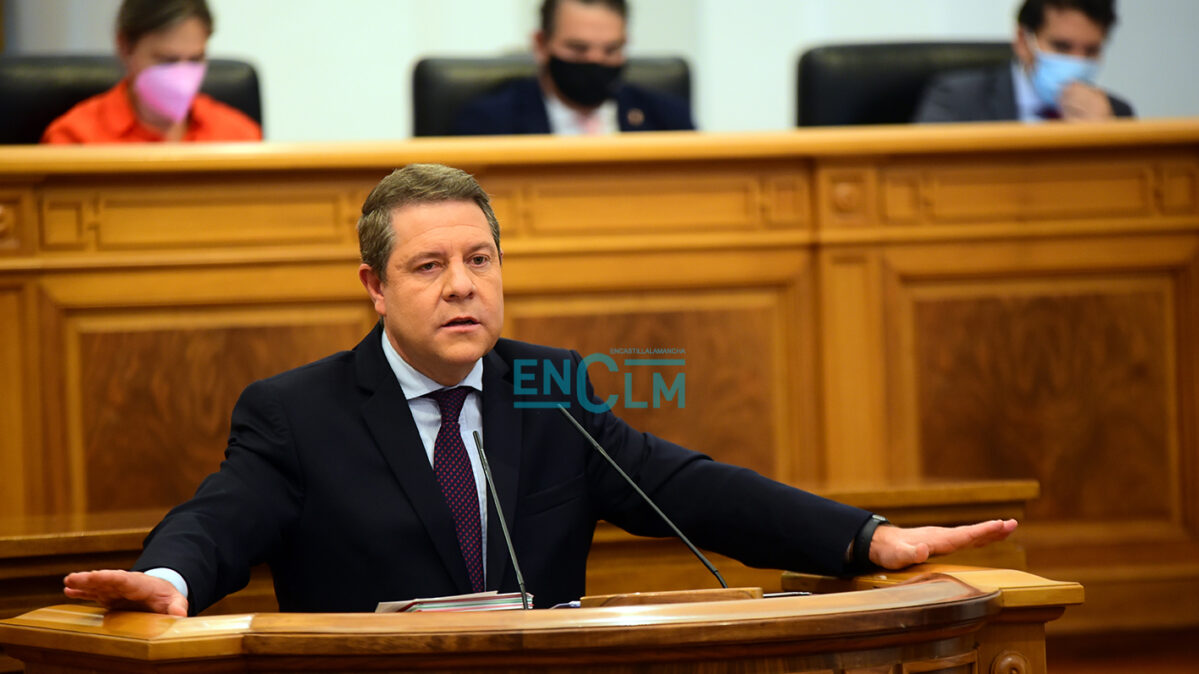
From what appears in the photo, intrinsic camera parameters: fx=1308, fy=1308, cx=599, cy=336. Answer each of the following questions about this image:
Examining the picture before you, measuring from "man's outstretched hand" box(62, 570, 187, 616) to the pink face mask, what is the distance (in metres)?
1.80

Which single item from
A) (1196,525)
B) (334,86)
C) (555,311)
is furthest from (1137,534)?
(334,86)

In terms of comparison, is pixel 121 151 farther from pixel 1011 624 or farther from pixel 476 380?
pixel 1011 624

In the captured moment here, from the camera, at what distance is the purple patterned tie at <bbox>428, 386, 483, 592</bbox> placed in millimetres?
1440

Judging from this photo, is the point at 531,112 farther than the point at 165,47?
Yes

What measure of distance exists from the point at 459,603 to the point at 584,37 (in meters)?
2.04

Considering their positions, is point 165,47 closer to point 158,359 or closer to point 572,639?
point 158,359

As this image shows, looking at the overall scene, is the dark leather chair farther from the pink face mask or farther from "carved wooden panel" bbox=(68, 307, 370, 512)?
"carved wooden panel" bbox=(68, 307, 370, 512)

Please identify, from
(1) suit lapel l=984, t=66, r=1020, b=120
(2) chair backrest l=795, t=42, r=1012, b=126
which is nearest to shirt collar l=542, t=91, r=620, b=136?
(2) chair backrest l=795, t=42, r=1012, b=126

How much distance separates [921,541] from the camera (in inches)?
53.7

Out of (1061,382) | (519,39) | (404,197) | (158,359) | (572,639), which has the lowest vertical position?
(572,639)

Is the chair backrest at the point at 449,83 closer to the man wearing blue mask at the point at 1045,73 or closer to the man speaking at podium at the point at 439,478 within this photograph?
the man wearing blue mask at the point at 1045,73

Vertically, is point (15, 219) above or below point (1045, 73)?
below

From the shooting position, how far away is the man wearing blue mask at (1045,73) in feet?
10.1

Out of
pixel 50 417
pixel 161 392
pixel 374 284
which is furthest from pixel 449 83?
pixel 374 284
